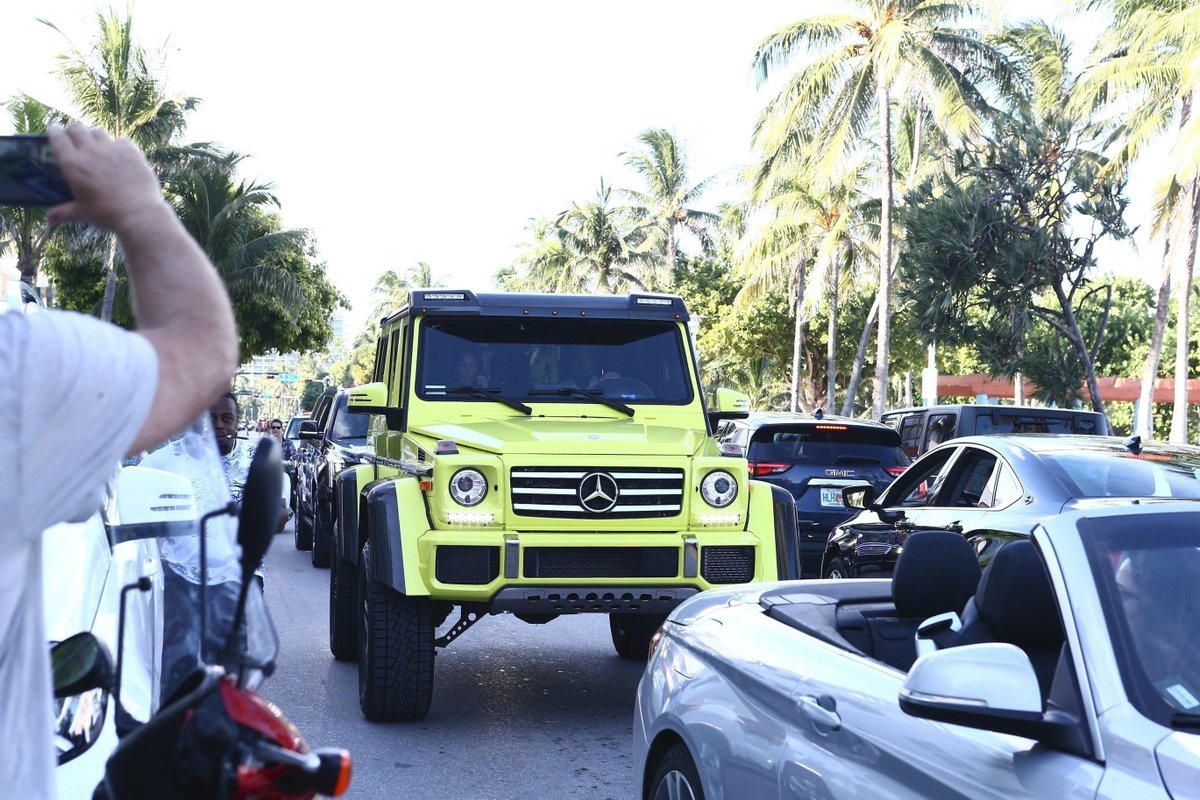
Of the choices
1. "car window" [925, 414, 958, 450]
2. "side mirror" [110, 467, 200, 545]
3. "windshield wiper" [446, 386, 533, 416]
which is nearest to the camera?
"side mirror" [110, 467, 200, 545]

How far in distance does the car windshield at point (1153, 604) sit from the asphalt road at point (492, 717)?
2.04 m

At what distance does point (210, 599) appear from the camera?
82.8 inches

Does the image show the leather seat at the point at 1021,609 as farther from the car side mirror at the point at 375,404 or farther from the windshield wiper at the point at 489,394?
the car side mirror at the point at 375,404

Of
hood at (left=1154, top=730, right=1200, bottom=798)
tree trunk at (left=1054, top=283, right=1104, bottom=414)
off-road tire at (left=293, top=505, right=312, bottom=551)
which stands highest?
tree trunk at (left=1054, top=283, right=1104, bottom=414)

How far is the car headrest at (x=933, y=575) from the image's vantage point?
425cm

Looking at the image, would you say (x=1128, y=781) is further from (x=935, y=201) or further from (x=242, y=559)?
(x=935, y=201)

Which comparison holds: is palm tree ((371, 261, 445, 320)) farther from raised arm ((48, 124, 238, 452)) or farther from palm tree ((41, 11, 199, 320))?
raised arm ((48, 124, 238, 452))

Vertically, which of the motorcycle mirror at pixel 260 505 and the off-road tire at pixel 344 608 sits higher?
the motorcycle mirror at pixel 260 505

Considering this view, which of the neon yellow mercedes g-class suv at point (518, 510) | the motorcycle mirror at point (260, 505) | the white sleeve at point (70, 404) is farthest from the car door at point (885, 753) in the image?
the neon yellow mercedes g-class suv at point (518, 510)

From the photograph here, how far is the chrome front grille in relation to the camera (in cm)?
779

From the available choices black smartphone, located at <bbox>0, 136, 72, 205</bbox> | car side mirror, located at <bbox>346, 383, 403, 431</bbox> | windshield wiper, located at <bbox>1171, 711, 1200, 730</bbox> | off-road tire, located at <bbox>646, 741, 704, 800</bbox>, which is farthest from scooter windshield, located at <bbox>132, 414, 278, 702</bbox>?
car side mirror, located at <bbox>346, 383, 403, 431</bbox>

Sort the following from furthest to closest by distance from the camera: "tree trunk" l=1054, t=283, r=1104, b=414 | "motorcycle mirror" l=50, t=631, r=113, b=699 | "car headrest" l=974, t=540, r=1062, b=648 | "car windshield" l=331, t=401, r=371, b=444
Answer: "tree trunk" l=1054, t=283, r=1104, b=414, "car windshield" l=331, t=401, r=371, b=444, "car headrest" l=974, t=540, r=1062, b=648, "motorcycle mirror" l=50, t=631, r=113, b=699

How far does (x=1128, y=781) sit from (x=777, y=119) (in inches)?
1332

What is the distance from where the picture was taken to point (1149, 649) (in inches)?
123
